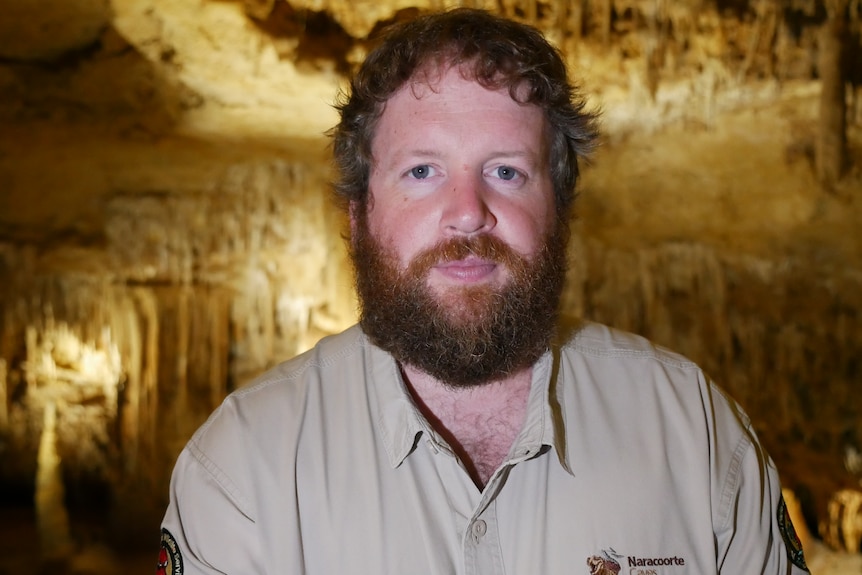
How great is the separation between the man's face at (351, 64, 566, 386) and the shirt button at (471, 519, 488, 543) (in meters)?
0.32

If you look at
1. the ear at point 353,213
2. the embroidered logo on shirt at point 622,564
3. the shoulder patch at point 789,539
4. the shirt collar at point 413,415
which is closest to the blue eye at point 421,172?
the ear at point 353,213

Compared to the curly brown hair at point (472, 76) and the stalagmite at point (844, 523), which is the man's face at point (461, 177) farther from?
the stalagmite at point (844, 523)

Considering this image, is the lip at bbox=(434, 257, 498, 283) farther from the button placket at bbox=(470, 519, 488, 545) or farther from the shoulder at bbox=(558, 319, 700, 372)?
the button placket at bbox=(470, 519, 488, 545)

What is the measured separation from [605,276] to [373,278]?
4.21 m

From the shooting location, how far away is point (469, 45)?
1.62 metres

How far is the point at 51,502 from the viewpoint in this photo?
18.3 feet

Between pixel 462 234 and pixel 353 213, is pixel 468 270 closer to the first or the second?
pixel 462 234

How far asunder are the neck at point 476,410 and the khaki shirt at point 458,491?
0.09m

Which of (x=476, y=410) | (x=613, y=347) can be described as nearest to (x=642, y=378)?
(x=613, y=347)

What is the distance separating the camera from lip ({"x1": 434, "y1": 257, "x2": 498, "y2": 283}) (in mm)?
1523

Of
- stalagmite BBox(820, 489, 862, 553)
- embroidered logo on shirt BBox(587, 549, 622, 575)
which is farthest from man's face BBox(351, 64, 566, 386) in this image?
stalagmite BBox(820, 489, 862, 553)

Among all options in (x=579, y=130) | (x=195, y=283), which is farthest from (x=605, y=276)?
(x=579, y=130)

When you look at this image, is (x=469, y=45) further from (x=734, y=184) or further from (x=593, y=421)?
(x=734, y=184)

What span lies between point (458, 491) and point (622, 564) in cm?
34
